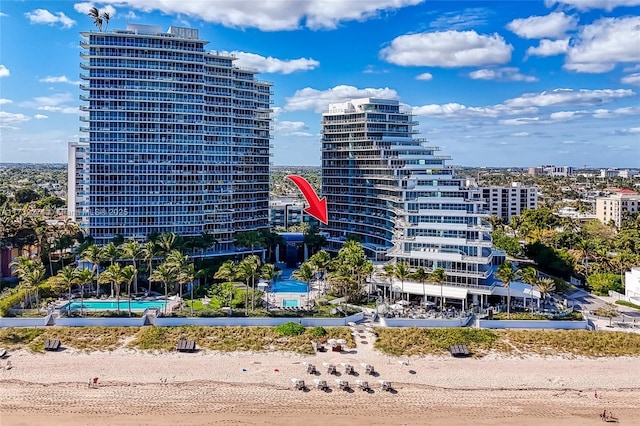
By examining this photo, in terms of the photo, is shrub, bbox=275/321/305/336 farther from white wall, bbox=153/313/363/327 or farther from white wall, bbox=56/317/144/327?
white wall, bbox=56/317/144/327

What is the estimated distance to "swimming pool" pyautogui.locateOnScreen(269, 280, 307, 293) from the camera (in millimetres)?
82500

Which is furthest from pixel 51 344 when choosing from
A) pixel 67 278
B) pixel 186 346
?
pixel 186 346

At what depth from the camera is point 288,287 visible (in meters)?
85.1

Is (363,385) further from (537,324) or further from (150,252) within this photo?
(150,252)

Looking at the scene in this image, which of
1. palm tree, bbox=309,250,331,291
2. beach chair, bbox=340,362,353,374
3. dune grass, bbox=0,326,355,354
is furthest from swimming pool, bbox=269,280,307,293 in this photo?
beach chair, bbox=340,362,353,374

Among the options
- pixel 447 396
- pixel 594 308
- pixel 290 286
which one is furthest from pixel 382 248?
pixel 447 396

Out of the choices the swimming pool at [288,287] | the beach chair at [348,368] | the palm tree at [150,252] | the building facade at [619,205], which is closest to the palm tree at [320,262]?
the swimming pool at [288,287]

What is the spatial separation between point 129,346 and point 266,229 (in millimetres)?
49852

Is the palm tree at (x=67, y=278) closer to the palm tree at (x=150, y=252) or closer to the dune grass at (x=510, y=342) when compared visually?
the palm tree at (x=150, y=252)

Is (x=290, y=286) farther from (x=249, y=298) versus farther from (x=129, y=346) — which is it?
(x=129, y=346)

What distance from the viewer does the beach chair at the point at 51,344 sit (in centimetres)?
5719

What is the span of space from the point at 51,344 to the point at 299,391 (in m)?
29.3

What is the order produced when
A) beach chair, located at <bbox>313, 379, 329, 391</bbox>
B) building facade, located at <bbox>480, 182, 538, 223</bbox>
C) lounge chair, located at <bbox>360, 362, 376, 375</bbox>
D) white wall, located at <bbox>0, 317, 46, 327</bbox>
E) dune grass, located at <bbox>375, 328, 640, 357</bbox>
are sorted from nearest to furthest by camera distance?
1. beach chair, located at <bbox>313, 379, 329, 391</bbox>
2. lounge chair, located at <bbox>360, 362, 376, 375</bbox>
3. dune grass, located at <bbox>375, 328, 640, 357</bbox>
4. white wall, located at <bbox>0, 317, 46, 327</bbox>
5. building facade, located at <bbox>480, 182, 538, 223</bbox>

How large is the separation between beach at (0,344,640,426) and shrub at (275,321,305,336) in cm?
473
